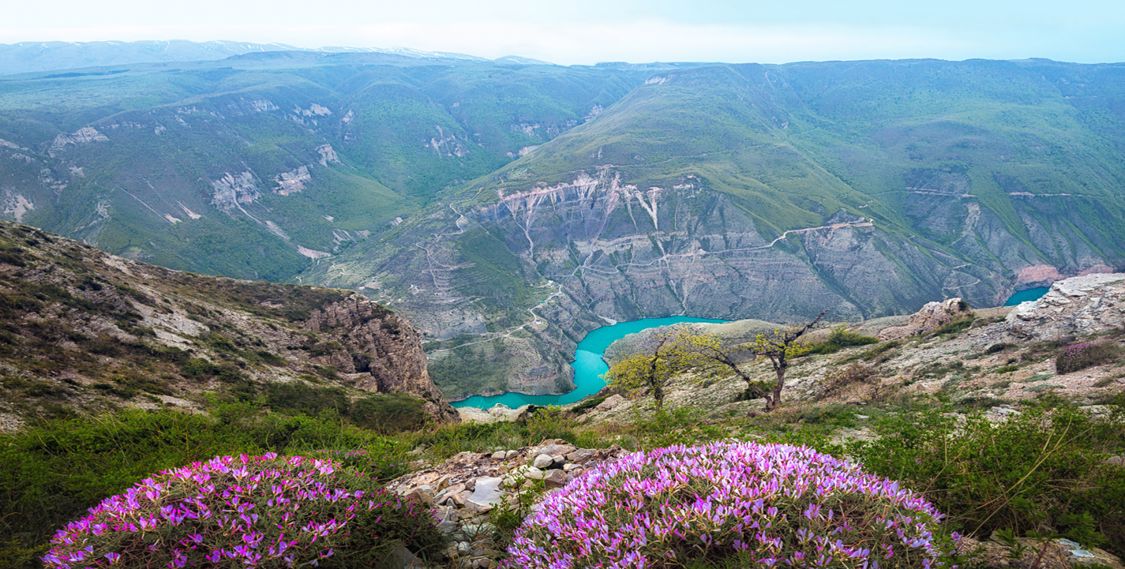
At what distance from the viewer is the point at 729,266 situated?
7441 inches

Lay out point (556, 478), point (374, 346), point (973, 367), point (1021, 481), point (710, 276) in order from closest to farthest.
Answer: point (1021, 481) → point (556, 478) → point (973, 367) → point (374, 346) → point (710, 276)

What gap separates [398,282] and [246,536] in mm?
176463

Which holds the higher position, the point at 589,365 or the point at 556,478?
the point at 556,478

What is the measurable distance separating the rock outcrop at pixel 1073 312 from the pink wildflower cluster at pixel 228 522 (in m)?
31.8

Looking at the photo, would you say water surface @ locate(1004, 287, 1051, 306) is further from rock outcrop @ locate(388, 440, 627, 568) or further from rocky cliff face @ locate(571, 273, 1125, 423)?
rock outcrop @ locate(388, 440, 627, 568)

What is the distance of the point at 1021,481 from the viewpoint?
4469 mm

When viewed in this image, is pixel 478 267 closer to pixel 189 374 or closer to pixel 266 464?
pixel 189 374

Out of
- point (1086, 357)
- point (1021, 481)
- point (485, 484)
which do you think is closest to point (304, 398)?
point (485, 484)

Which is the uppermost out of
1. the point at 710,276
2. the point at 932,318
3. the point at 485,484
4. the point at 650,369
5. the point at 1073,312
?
the point at 485,484

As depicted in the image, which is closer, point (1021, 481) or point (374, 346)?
point (1021, 481)

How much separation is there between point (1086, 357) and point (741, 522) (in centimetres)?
2340

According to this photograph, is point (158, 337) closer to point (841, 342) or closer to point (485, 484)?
point (485, 484)

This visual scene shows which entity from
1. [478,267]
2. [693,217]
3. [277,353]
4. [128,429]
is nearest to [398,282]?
[478,267]

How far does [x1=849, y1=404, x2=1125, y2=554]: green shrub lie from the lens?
4.83 metres
